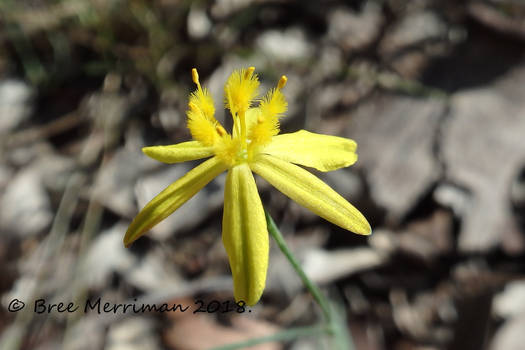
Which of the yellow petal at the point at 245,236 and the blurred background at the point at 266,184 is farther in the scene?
the blurred background at the point at 266,184

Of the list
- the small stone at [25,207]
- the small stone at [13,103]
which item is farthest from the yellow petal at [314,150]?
the small stone at [13,103]

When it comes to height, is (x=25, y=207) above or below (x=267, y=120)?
above

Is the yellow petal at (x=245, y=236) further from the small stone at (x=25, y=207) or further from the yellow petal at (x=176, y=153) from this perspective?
the small stone at (x=25, y=207)

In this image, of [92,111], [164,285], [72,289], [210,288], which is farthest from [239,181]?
[92,111]

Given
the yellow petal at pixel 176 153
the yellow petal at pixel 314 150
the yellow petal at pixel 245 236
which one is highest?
the yellow petal at pixel 176 153

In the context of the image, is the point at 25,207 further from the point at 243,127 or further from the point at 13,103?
the point at 243,127

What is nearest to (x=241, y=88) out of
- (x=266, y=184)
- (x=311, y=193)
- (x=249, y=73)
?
(x=249, y=73)

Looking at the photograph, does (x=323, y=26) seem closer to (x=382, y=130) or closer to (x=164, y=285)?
(x=382, y=130)

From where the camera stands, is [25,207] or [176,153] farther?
[25,207]

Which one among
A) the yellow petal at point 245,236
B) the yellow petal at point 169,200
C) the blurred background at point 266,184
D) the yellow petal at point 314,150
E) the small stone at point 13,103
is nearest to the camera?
the yellow petal at point 245,236

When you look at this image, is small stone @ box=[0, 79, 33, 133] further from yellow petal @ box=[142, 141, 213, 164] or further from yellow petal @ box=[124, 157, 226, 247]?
yellow petal @ box=[124, 157, 226, 247]
